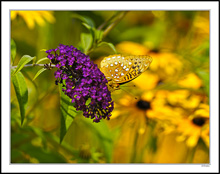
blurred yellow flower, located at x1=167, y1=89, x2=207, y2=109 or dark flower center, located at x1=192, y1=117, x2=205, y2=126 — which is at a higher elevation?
blurred yellow flower, located at x1=167, y1=89, x2=207, y2=109

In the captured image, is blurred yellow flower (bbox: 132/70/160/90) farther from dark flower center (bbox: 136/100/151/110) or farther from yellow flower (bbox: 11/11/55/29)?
yellow flower (bbox: 11/11/55/29)

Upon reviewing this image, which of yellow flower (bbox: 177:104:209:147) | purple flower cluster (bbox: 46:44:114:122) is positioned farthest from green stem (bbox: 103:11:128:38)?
yellow flower (bbox: 177:104:209:147)

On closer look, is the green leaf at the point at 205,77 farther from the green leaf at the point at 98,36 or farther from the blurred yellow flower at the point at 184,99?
the green leaf at the point at 98,36

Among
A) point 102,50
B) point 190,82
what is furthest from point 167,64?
point 102,50

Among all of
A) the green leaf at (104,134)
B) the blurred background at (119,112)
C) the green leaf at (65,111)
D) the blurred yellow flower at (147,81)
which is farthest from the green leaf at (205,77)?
the green leaf at (65,111)

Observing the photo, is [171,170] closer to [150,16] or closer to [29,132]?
[29,132]

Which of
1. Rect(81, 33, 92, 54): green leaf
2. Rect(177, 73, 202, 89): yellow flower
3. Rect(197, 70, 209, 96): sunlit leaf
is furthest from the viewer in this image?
Rect(177, 73, 202, 89): yellow flower

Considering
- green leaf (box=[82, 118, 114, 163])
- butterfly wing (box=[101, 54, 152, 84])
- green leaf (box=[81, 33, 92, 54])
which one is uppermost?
green leaf (box=[81, 33, 92, 54])

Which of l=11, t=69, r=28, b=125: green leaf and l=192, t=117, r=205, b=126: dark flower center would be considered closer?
l=11, t=69, r=28, b=125: green leaf

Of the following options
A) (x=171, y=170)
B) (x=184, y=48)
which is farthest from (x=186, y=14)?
(x=171, y=170)
